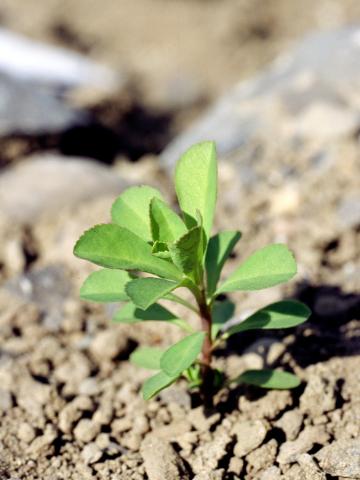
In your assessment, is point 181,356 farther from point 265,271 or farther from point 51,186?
point 51,186

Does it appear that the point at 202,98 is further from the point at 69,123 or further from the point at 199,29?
the point at 69,123

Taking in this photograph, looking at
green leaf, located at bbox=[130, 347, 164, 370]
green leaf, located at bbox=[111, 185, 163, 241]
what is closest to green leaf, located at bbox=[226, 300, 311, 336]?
green leaf, located at bbox=[130, 347, 164, 370]

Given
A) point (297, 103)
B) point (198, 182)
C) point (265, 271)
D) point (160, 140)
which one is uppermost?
point (160, 140)

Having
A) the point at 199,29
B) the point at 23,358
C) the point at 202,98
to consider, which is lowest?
the point at 23,358

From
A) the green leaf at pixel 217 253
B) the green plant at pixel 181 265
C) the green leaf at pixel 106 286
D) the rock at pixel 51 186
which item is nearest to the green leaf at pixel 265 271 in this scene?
the green plant at pixel 181 265

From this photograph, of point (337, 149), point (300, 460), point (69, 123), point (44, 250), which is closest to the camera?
point (300, 460)

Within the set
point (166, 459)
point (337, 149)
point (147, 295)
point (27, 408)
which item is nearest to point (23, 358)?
point (27, 408)

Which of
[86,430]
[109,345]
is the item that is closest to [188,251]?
[86,430]
